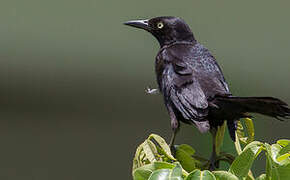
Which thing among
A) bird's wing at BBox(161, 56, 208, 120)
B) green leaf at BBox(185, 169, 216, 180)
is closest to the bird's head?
bird's wing at BBox(161, 56, 208, 120)

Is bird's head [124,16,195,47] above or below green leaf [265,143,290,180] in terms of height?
above

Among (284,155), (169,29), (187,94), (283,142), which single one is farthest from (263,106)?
(169,29)

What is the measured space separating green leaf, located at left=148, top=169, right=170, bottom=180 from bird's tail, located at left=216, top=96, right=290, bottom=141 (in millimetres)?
513

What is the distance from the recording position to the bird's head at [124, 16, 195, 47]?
139 inches

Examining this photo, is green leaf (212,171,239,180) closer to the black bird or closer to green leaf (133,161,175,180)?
green leaf (133,161,175,180)

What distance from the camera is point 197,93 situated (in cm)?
281

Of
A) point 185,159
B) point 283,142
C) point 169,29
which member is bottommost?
point 185,159

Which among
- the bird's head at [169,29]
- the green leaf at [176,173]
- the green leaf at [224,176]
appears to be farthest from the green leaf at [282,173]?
the bird's head at [169,29]

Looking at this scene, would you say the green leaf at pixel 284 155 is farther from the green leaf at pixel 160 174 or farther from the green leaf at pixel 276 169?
the green leaf at pixel 160 174

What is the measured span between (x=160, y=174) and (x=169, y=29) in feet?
5.33

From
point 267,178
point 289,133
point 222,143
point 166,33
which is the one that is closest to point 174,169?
point 267,178

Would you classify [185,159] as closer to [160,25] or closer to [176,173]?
[176,173]

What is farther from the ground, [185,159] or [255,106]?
[255,106]

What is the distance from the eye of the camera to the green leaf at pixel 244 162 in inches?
81.0
